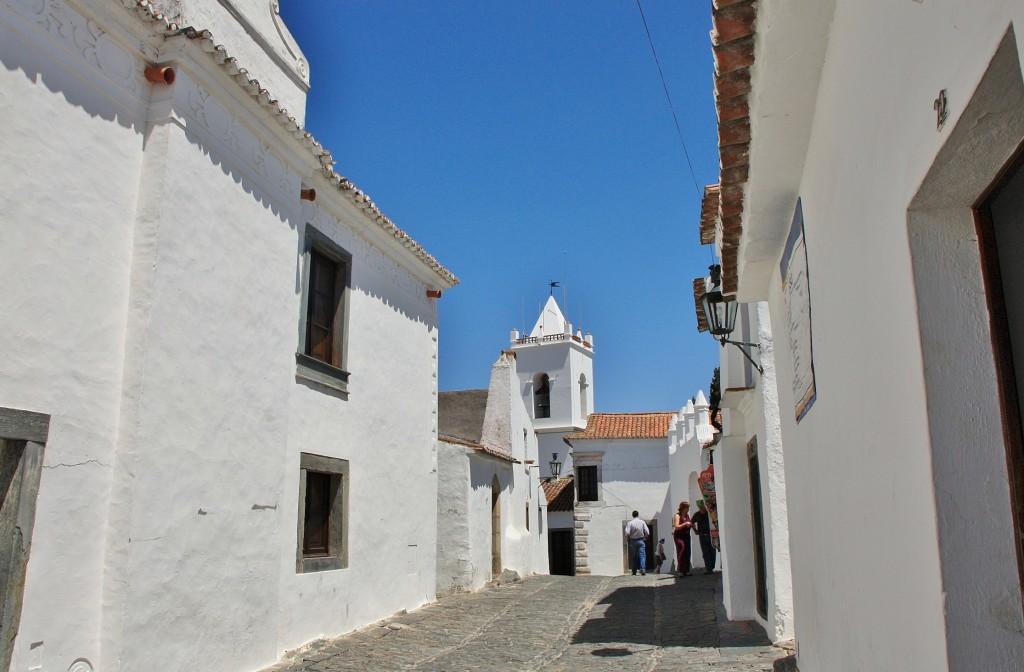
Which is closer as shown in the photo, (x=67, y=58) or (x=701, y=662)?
(x=67, y=58)

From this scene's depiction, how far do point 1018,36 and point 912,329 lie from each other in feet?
2.86

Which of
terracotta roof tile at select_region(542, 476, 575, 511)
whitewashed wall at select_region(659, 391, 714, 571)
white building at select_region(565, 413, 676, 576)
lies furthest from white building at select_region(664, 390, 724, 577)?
terracotta roof tile at select_region(542, 476, 575, 511)

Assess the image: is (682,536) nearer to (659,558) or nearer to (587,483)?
(659,558)

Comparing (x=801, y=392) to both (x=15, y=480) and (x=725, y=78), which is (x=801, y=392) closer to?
(x=725, y=78)

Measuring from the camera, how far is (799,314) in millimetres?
4352

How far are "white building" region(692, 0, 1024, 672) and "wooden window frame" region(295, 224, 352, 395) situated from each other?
6129 millimetres

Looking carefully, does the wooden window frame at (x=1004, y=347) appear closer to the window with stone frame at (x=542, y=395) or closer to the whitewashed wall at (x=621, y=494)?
the whitewashed wall at (x=621, y=494)

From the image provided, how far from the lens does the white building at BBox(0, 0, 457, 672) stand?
5.38 meters

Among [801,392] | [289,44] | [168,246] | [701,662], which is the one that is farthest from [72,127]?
[701,662]

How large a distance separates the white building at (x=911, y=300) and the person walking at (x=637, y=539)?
50.2 ft

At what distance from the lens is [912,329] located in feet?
7.14

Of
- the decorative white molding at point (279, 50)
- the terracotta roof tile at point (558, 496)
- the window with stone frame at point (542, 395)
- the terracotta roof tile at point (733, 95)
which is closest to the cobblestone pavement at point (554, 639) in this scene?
the terracotta roof tile at point (733, 95)

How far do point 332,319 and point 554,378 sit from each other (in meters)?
31.5

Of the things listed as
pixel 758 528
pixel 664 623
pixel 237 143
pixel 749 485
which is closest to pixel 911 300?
pixel 237 143
